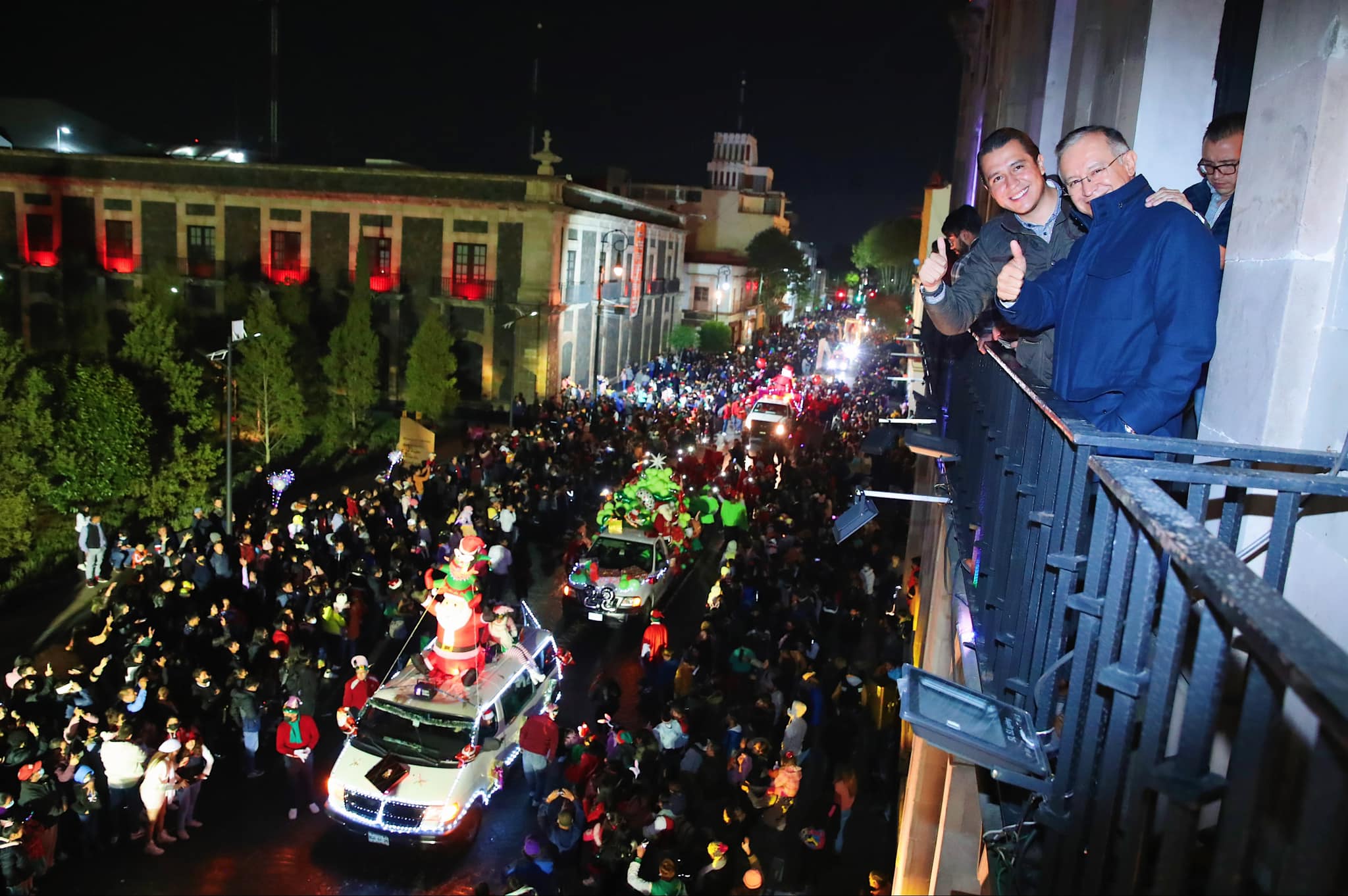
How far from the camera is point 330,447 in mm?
29812

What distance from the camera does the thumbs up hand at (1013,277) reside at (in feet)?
13.0

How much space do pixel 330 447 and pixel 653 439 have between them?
10187 millimetres

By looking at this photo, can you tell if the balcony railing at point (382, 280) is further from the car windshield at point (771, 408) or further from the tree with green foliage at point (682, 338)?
the tree with green foliage at point (682, 338)

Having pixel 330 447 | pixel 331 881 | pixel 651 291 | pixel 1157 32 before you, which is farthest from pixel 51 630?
pixel 651 291

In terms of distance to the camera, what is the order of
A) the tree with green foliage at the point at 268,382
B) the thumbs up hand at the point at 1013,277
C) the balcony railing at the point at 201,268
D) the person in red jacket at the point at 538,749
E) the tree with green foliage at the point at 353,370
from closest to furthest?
the thumbs up hand at the point at 1013,277 → the person in red jacket at the point at 538,749 → the tree with green foliage at the point at 268,382 → the tree with green foliage at the point at 353,370 → the balcony railing at the point at 201,268

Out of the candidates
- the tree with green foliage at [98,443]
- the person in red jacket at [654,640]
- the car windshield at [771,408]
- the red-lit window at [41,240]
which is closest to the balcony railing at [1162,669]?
the person in red jacket at [654,640]

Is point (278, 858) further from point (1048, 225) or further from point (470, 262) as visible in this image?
point (470, 262)

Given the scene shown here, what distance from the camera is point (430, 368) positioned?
108 feet

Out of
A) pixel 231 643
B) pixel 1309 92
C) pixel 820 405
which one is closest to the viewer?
pixel 1309 92

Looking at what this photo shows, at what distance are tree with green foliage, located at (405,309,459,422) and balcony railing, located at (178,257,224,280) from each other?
13.7 m

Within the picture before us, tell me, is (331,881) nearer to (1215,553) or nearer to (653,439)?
(1215,553)

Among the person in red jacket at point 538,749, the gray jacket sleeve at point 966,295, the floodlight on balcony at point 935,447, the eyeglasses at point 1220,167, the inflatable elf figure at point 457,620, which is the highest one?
the eyeglasses at point 1220,167

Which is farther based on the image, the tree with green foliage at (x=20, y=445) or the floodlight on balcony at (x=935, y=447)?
the tree with green foliage at (x=20, y=445)

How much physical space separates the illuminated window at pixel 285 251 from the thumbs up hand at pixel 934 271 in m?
40.6
